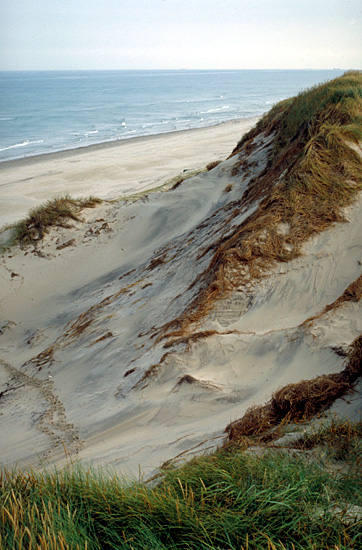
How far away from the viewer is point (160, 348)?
5.30 m

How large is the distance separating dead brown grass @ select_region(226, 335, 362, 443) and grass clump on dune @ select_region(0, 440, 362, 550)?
77 centimetres

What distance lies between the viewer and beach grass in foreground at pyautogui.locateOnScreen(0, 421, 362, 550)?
77.5 inches

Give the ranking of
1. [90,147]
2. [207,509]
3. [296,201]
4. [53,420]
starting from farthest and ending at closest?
[90,147], [296,201], [53,420], [207,509]

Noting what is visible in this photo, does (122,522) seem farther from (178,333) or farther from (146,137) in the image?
(146,137)

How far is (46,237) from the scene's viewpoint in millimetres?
10805

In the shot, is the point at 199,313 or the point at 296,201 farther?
the point at 296,201

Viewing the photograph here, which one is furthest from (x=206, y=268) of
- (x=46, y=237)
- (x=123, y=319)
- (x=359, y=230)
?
(x=46, y=237)

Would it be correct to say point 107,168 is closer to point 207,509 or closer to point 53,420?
point 53,420

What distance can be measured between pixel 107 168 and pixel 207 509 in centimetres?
2411

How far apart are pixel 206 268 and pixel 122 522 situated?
4740mm

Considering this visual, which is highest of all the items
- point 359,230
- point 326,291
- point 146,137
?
point 146,137

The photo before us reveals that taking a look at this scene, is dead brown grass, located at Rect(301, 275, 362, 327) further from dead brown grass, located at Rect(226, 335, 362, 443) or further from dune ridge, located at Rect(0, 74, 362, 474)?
dead brown grass, located at Rect(226, 335, 362, 443)

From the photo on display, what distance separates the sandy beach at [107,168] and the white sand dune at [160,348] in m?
9.31

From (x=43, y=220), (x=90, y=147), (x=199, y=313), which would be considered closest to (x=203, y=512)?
(x=199, y=313)
